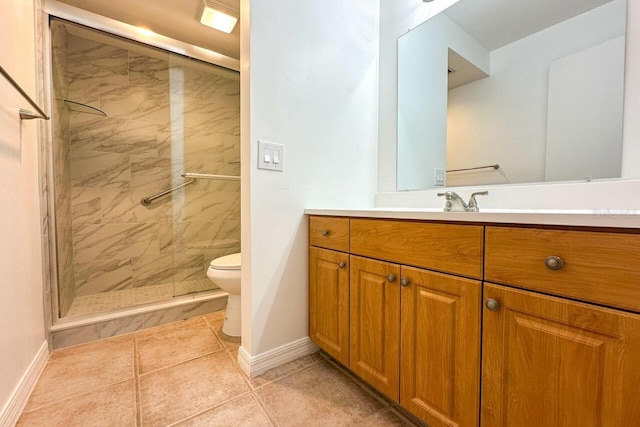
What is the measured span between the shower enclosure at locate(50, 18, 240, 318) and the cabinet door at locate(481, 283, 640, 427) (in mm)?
1947

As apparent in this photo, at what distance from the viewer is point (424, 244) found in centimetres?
85

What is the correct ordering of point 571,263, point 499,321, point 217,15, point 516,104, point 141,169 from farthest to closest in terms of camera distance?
1. point 141,169
2. point 217,15
3. point 516,104
4. point 499,321
5. point 571,263

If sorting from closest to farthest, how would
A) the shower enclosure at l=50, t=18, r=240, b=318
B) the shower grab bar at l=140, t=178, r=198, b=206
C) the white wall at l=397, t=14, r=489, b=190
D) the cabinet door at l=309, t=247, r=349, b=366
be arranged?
the cabinet door at l=309, t=247, r=349, b=366 → the white wall at l=397, t=14, r=489, b=190 → the shower enclosure at l=50, t=18, r=240, b=318 → the shower grab bar at l=140, t=178, r=198, b=206

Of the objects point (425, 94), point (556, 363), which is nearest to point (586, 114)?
point (425, 94)

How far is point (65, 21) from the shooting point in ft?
5.17

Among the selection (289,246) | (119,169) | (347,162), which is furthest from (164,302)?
(347,162)

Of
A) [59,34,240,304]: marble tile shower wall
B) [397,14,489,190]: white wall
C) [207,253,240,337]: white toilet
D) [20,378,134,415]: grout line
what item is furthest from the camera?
[59,34,240,304]: marble tile shower wall

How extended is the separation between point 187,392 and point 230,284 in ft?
Result: 1.86

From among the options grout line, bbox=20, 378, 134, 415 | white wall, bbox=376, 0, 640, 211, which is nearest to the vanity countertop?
white wall, bbox=376, 0, 640, 211

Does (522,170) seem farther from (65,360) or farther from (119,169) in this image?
(119,169)

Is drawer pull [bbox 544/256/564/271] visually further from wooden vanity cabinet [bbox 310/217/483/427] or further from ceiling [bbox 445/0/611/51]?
ceiling [bbox 445/0/611/51]

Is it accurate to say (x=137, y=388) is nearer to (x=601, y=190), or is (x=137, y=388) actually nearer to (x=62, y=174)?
(x=62, y=174)

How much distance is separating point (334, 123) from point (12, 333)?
1668 mm

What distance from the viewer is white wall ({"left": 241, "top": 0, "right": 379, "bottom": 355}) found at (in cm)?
123
